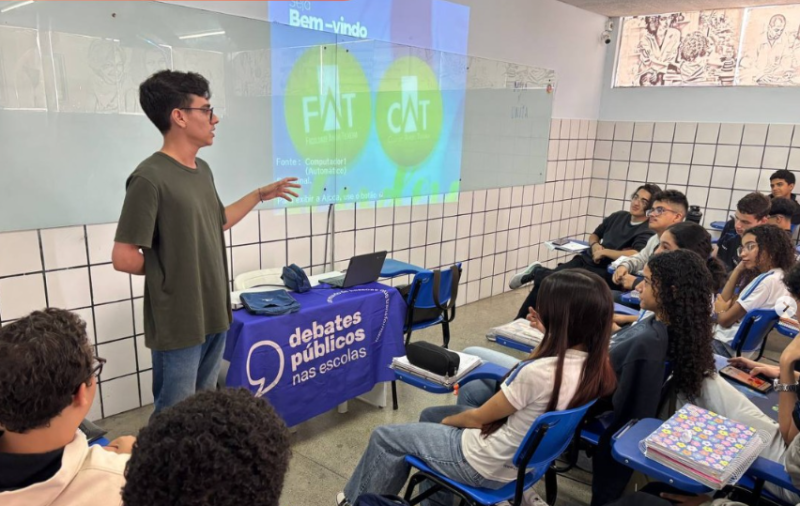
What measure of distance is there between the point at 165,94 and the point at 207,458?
1.45m

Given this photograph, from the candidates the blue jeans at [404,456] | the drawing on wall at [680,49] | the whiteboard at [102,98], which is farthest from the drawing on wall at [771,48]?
the blue jeans at [404,456]

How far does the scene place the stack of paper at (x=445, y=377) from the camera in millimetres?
1809

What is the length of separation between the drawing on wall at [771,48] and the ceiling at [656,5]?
0.45ft

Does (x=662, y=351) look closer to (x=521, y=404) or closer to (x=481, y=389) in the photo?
(x=521, y=404)

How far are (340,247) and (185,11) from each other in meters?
1.62

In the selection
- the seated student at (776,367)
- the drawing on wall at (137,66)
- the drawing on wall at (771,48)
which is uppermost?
the drawing on wall at (771,48)

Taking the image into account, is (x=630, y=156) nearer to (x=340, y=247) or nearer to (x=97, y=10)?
(x=340, y=247)

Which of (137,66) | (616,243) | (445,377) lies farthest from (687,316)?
(137,66)

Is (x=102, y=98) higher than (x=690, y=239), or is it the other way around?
(x=102, y=98)

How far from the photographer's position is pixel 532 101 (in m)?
4.68

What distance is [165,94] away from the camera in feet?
5.71

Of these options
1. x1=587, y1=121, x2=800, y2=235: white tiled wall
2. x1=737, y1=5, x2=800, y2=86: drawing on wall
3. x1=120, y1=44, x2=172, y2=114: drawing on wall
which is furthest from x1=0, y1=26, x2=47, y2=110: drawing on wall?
x1=737, y1=5, x2=800, y2=86: drawing on wall

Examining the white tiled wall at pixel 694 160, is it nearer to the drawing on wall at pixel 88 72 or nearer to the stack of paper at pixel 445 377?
the stack of paper at pixel 445 377

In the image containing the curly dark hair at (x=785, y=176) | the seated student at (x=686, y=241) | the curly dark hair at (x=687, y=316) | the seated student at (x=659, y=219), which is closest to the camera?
the curly dark hair at (x=687, y=316)
